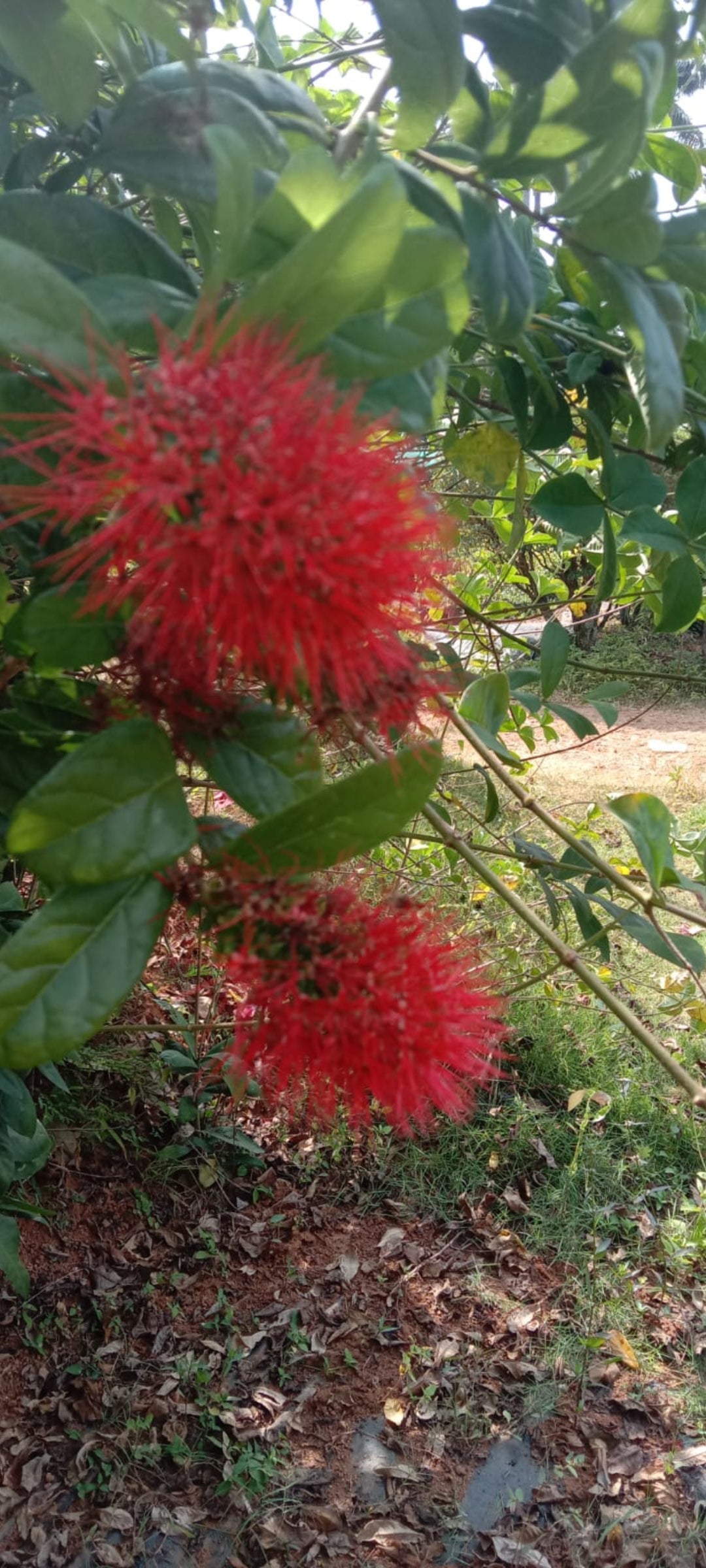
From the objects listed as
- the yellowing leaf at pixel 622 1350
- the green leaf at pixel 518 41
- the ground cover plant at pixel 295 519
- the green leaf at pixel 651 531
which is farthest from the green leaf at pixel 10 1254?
the green leaf at pixel 518 41

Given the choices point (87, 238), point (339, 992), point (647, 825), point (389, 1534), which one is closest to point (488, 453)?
point (647, 825)

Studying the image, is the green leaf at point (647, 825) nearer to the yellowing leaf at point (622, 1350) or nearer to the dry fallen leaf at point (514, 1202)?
the yellowing leaf at point (622, 1350)

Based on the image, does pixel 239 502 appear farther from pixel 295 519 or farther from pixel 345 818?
pixel 345 818

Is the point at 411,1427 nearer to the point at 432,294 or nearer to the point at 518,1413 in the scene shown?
the point at 518,1413

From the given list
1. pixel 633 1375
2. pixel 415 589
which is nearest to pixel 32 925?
pixel 415 589

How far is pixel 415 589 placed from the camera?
54cm

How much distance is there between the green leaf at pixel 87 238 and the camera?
1.57 feet

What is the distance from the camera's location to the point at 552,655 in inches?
44.8

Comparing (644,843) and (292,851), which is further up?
(292,851)

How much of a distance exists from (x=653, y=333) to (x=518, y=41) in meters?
0.16

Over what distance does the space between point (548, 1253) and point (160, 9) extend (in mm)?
1983

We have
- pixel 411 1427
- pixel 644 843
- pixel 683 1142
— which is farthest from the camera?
pixel 683 1142

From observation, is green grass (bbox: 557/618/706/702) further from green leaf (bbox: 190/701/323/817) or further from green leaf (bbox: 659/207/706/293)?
green leaf (bbox: 190/701/323/817)

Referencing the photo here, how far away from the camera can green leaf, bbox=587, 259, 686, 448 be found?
518mm
